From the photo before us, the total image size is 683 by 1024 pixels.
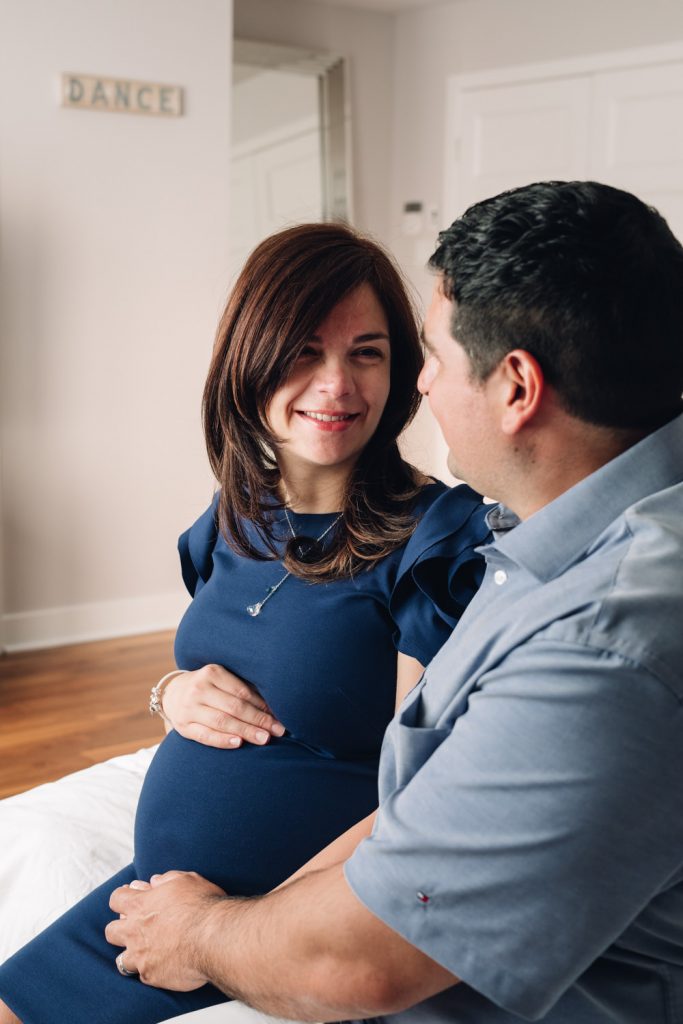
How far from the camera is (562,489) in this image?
1.01 metres

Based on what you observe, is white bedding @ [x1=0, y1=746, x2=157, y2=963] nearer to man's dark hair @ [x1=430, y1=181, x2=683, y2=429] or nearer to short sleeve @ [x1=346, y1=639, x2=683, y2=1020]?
short sleeve @ [x1=346, y1=639, x2=683, y2=1020]

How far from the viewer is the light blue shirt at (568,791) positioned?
814 millimetres

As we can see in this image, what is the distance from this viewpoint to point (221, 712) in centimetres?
144

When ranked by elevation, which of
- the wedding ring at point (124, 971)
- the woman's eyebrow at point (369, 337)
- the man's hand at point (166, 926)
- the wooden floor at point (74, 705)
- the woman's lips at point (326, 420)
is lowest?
the wooden floor at point (74, 705)

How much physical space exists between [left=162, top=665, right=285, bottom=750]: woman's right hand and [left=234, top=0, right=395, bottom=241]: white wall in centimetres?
449

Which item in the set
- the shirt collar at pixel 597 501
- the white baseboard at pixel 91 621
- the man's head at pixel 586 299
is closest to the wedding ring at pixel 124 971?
the shirt collar at pixel 597 501

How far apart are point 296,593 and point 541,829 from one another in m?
0.69

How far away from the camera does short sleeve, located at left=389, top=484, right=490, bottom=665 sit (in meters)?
1.32

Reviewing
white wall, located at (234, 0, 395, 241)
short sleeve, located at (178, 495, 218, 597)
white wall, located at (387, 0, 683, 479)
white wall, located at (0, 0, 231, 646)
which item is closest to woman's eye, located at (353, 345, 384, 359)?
short sleeve, located at (178, 495, 218, 597)

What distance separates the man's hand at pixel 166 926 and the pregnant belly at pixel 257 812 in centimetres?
5

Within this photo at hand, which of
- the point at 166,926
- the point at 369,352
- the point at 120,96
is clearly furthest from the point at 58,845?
the point at 120,96

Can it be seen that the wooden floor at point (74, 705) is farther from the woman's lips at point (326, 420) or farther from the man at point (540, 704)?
the man at point (540, 704)

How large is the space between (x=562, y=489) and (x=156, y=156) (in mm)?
3791

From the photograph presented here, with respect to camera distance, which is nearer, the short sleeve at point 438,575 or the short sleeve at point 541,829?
the short sleeve at point 541,829
